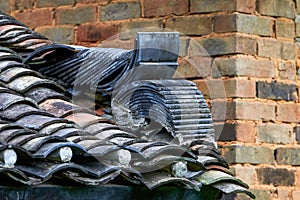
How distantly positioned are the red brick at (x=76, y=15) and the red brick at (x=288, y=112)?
1.53 meters

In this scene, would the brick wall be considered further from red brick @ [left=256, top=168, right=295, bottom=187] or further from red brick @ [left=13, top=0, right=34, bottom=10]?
red brick @ [left=13, top=0, right=34, bottom=10]

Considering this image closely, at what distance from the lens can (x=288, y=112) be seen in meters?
6.81

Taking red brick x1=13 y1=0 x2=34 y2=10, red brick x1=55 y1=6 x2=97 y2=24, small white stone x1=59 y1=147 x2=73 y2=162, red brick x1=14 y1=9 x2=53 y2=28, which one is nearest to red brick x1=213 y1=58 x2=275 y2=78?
red brick x1=55 y1=6 x2=97 y2=24

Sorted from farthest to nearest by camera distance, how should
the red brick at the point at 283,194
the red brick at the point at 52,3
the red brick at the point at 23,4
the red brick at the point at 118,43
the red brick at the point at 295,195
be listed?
the red brick at the point at 23,4 → the red brick at the point at 52,3 → the red brick at the point at 118,43 → the red brick at the point at 295,195 → the red brick at the point at 283,194

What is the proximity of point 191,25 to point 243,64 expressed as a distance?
0.46m

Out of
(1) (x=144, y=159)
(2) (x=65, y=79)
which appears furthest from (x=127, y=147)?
(2) (x=65, y=79)

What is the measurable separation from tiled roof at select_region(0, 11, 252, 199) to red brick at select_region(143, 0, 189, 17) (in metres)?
2.10

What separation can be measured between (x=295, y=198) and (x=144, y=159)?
11.4 feet

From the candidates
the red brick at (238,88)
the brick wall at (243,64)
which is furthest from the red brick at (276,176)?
the red brick at (238,88)

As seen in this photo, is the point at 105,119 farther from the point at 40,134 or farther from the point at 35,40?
the point at 35,40

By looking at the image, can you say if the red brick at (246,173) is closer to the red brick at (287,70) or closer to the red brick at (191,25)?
the red brick at (287,70)

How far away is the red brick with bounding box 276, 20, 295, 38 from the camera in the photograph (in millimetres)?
6816

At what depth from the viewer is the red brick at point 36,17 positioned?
7332mm

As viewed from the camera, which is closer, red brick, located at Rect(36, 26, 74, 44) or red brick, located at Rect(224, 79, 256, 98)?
red brick, located at Rect(224, 79, 256, 98)
